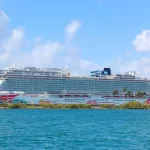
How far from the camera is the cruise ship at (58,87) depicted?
6441 inches

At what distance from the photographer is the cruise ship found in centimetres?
16361

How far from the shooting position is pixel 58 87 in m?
182

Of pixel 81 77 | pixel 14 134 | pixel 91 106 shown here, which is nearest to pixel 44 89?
pixel 81 77

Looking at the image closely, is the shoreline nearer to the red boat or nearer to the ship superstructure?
the red boat

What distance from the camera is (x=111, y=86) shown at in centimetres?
19312

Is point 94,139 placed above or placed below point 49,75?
below

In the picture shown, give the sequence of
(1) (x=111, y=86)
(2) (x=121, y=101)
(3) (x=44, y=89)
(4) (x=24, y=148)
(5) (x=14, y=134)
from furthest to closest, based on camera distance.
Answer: (1) (x=111, y=86), (3) (x=44, y=89), (2) (x=121, y=101), (5) (x=14, y=134), (4) (x=24, y=148)

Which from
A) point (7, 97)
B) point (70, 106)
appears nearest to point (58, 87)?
point (7, 97)

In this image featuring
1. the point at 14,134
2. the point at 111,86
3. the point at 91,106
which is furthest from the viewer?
the point at 111,86

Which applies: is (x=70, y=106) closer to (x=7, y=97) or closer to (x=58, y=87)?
(x=7, y=97)

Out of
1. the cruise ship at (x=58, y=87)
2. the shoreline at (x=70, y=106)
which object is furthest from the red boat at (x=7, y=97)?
the shoreline at (x=70, y=106)

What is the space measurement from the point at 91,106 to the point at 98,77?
40285mm

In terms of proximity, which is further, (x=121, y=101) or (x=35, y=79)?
(x=35, y=79)

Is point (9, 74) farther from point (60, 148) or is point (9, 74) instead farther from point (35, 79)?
point (60, 148)
